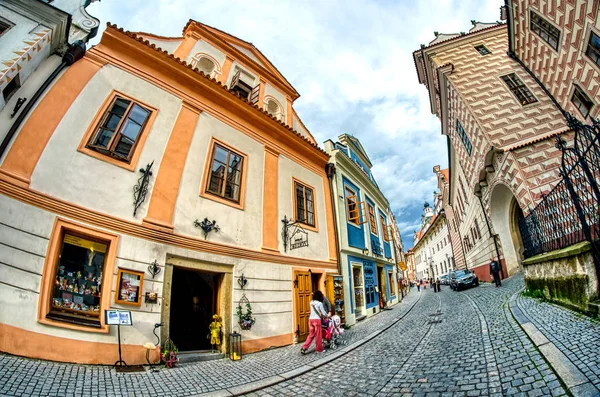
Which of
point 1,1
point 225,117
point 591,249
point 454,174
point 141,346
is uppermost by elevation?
point 454,174

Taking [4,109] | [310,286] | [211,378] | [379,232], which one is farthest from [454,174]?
[4,109]

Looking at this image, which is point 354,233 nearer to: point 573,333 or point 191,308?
point 191,308

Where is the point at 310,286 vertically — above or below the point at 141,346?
above

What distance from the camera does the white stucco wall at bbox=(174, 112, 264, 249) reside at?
7.39 m

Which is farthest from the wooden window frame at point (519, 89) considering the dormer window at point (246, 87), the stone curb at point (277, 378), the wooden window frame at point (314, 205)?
the stone curb at point (277, 378)

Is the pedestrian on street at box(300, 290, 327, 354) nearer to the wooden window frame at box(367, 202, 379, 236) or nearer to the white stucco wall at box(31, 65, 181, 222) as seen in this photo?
the white stucco wall at box(31, 65, 181, 222)

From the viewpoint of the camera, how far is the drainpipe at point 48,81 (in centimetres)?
521

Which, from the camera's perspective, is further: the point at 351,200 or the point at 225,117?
the point at 351,200

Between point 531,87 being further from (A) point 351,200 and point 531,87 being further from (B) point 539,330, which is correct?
(B) point 539,330

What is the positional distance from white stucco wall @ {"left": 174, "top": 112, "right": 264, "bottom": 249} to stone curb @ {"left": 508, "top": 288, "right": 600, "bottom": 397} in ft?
22.8

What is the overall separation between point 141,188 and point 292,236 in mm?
5260

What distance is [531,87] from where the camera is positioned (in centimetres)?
1524

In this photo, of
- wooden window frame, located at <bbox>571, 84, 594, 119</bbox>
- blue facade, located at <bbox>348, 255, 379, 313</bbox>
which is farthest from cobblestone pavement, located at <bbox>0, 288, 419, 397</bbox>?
wooden window frame, located at <bbox>571, 84, 594, 119</bbox>

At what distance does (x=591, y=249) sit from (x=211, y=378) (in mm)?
7650
